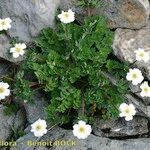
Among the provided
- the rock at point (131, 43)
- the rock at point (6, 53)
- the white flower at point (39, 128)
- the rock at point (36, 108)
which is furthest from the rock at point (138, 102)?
the rock at point (6, 53)

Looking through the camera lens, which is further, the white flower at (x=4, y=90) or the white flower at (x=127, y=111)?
the white flower at (x=4, y=90)

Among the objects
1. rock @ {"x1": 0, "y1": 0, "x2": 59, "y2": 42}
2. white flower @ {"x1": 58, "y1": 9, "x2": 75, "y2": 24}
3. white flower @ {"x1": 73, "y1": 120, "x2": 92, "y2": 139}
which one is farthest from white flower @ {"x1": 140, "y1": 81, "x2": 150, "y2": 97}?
rock @ {"x1": 0, "y1": 0, "x2": 59, "y2": 42}

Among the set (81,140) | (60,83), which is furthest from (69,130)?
(60,83)

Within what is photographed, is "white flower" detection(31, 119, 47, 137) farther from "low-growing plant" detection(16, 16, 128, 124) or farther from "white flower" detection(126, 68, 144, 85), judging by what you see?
"white flower" detection(126, 68, 144, 85)

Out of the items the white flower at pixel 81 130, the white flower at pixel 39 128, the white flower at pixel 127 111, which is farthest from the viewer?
the white flower at pixel 127 111

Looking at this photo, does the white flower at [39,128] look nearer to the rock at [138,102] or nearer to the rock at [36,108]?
the rock at [36,108]

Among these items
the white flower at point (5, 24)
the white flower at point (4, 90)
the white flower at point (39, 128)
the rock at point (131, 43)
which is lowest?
the white flower at point (39, 128)

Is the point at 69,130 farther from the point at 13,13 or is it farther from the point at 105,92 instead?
the point at 13,13
